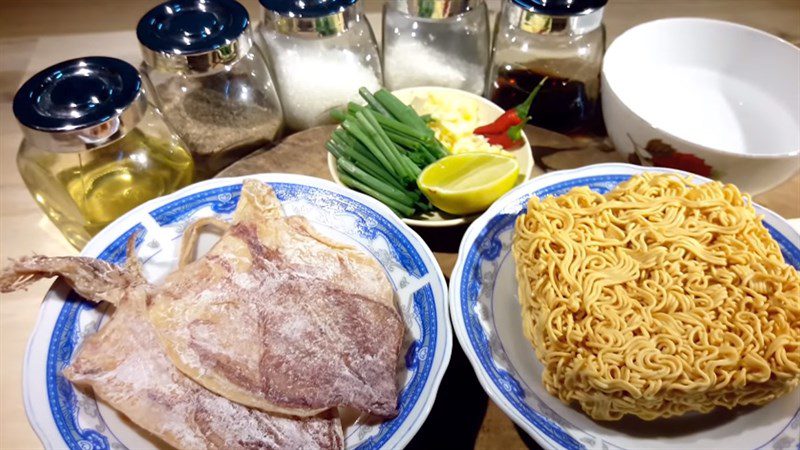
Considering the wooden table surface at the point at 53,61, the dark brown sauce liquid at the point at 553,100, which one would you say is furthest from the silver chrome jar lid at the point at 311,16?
the wooden table surface at the point at 53,61

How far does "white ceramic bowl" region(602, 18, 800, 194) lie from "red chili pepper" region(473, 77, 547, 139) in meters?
0.25

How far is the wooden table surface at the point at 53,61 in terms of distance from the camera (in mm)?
1536

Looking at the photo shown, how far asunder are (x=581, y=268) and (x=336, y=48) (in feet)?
4.04

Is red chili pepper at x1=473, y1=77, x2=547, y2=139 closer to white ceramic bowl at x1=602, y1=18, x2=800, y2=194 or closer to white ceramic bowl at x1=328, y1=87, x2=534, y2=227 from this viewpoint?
white ceramic bowl at x1=328, y1=87, x2=534, y2=227

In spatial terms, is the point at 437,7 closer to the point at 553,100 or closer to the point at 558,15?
the point at 558,15

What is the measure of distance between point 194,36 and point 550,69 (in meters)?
1.22

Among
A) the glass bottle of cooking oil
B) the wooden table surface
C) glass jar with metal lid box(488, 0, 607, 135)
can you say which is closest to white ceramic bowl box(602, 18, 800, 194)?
glass jar with metal lid box(488, 0, 607, 135)

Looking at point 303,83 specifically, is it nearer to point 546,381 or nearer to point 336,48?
point 336,48

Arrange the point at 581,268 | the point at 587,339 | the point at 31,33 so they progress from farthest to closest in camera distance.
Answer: the point at 31,33 → the point at 581,268 → the point at 587,339

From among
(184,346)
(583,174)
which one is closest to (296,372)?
(184,346)

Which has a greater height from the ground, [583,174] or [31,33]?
[583,174]

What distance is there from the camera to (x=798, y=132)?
6.47 feet

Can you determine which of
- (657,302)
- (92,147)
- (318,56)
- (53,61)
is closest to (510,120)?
(318,56)

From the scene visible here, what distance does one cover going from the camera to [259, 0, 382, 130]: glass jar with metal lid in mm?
1936
